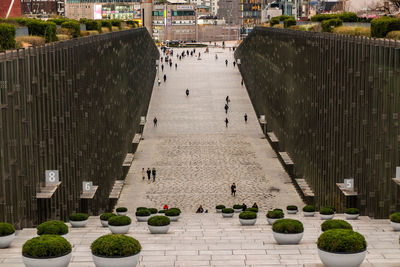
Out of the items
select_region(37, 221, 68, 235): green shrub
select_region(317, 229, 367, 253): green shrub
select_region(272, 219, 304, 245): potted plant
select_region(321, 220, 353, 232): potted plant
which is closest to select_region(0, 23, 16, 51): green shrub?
select_region(37, 221, 68, 235): green shrub

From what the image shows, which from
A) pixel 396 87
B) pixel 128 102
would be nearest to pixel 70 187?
pixel 396 87

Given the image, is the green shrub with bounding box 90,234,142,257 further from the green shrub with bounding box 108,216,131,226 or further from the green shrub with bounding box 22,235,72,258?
the green shrub with bounding box 108,216,131,226

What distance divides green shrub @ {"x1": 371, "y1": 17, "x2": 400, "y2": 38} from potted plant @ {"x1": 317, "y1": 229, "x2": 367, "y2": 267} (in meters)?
20.2

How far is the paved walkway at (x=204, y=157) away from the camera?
37781 mm

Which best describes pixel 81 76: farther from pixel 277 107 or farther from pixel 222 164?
pixel 277 107

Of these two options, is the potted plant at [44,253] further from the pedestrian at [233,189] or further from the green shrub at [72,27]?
the green shrub at [72,27]

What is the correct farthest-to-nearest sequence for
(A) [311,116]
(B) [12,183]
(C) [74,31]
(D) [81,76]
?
(C) [74,31] → (A) [311,116] → (D) [81,76] → (B) [12,183]

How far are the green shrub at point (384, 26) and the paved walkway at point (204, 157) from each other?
9.19 metres

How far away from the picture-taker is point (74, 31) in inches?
1741

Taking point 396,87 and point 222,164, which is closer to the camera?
point 396,87

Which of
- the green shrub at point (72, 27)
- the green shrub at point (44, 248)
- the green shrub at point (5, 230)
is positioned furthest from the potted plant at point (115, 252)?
the green shrub at point (72, 27)

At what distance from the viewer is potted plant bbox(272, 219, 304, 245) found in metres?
17.0

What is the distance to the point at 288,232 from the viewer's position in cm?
1706

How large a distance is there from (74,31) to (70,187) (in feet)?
59.3
